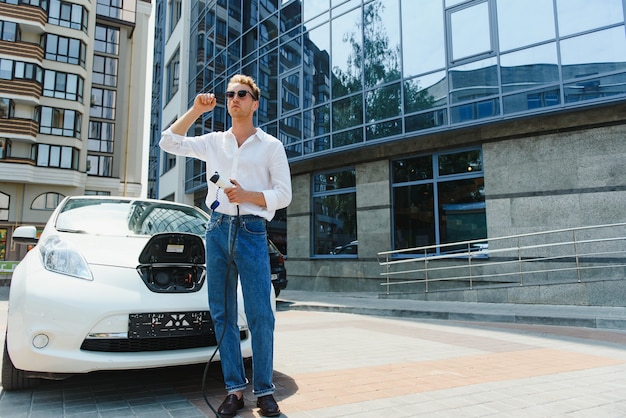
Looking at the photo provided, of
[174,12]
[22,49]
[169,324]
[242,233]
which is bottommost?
[169,324]

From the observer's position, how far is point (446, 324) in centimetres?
729

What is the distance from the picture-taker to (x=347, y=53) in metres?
13.5

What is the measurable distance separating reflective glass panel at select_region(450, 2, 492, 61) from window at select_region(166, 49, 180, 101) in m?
17.1

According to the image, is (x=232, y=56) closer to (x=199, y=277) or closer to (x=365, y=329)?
(x=365, y=329)

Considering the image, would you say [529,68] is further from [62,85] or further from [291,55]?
[62,85]

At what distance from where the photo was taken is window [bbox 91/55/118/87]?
4062 centimetres

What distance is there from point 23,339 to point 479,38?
35.6 feet

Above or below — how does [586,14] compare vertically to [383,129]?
above

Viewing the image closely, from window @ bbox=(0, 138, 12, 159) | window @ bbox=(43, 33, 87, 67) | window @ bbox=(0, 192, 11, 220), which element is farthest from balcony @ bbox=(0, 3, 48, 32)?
window @ bbox=(0, 192, 11, 220)

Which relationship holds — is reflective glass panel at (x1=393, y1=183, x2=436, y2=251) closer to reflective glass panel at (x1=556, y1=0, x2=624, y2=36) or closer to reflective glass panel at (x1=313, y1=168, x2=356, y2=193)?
reflective glass panel at (x1=313, y1=168, x2=356, y2=193)

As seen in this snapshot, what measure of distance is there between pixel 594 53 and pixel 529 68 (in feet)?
3.95

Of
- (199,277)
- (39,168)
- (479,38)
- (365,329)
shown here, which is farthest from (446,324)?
(39,168)

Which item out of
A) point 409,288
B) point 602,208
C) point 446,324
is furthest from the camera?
point 409,288

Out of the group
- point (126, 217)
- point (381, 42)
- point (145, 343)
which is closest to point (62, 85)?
point (381, 42)
